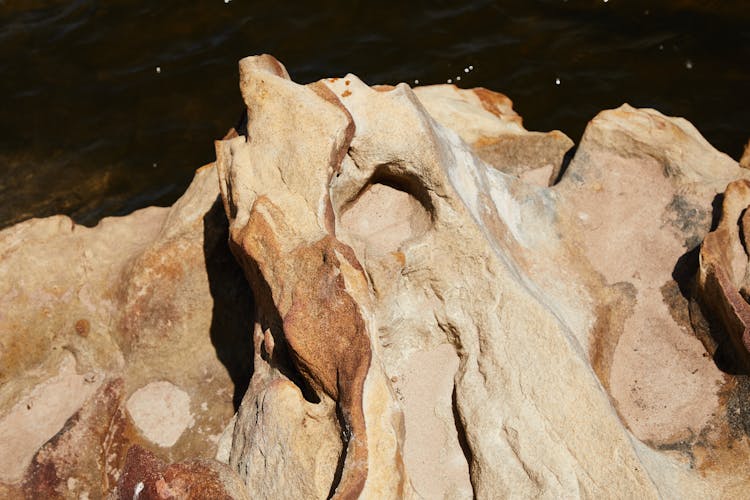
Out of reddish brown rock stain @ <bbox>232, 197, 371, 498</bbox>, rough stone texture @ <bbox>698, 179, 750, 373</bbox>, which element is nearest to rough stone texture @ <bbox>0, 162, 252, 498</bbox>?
reddish brown rock stain @ <bbox>232, 197, 371, 498</bbox>

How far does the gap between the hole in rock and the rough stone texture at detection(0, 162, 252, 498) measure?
105cm

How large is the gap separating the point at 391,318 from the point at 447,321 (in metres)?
0.28

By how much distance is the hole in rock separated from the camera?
4.24m

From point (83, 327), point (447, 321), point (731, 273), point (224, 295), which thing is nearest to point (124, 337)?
point (83, 327)

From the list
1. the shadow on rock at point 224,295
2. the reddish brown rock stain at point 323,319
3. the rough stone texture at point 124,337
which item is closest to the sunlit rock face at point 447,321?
the reddish brown rock stain at point 323,319

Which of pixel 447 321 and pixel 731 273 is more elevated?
pixel 447 321

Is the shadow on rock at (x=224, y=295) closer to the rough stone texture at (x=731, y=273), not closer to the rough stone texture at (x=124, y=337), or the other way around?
the rough stone texture at (x=124, y=337)

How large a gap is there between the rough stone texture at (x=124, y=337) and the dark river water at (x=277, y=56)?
1.94 meters

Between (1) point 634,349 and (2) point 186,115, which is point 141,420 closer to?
(1) point 634,349

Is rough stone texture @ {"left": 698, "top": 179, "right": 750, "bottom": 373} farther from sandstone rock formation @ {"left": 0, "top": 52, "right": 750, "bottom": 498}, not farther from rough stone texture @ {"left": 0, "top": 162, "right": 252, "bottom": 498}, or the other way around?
rough stone texture @ {"left": 0, "top": 162, "right": 252, "bottom": 498}

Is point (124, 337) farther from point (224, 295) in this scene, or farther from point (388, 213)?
point (388, 213)

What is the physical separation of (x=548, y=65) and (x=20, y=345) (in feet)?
16.6

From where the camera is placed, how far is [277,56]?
786 cm

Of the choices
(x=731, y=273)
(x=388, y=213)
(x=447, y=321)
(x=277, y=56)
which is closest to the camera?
(x=447, y=321)
